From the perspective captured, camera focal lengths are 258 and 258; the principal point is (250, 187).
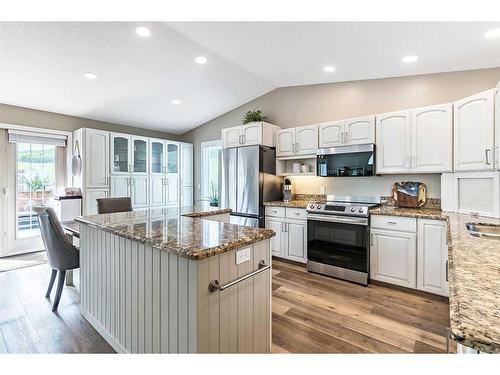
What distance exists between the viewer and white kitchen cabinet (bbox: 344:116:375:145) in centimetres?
336

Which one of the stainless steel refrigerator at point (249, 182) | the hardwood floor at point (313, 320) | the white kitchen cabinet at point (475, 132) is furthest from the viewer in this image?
the stainless steel refrigerator at point (249, 182)

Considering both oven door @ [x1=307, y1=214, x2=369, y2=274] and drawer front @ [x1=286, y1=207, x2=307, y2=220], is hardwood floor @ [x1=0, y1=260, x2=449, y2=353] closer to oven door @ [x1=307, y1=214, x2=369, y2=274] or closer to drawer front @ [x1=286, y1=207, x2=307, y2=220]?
oven door @ [x1=307, y1=214, x2=369, y2=274]

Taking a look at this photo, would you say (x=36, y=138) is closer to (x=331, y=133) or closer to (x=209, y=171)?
(x=209, y=171)

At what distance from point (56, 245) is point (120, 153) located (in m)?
2.72

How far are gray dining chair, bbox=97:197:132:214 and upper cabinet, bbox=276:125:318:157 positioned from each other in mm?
2403

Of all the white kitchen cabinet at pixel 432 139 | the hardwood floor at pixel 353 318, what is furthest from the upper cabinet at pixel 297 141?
the hardwood floor at pixel 353 318

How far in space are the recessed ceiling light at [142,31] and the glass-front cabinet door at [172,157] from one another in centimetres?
305

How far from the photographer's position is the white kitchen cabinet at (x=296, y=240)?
366 centimetres

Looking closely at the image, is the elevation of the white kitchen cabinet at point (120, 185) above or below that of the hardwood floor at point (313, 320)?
above

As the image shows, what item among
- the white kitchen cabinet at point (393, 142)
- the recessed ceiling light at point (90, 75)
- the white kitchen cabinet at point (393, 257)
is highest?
the recessed ceiling light at point (90, 75)

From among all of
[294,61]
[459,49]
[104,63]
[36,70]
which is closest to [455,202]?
[459,49]

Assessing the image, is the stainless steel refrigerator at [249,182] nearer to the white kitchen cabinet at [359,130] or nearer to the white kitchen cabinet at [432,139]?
the white kitchen cabinet at [359,130]

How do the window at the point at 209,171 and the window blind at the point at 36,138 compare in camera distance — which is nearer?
the window blind at the point at 36,138

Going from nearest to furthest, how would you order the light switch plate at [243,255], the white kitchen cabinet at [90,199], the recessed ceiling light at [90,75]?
the light switch plate at [243,255] → the recessed ceiling light at [90,75] → the white kitchen cabinet at [90,199]
